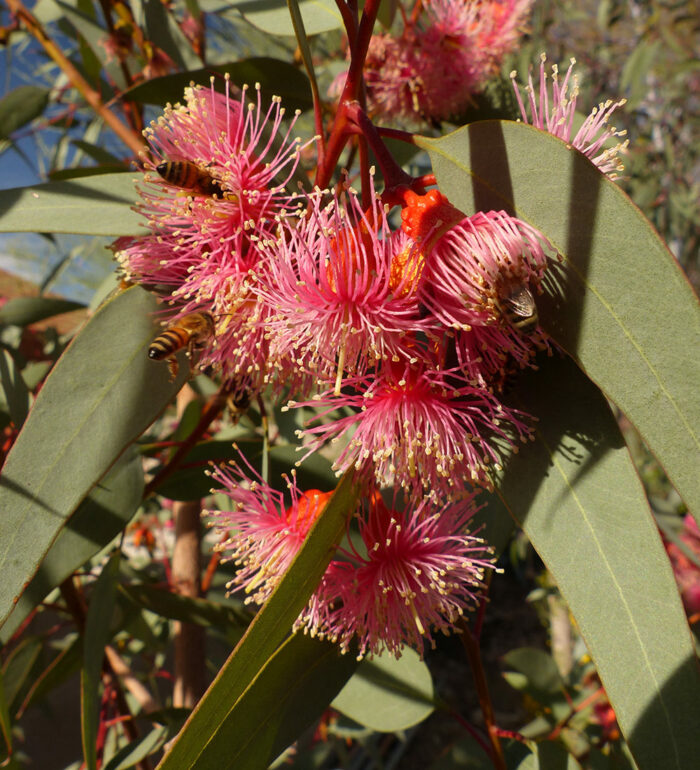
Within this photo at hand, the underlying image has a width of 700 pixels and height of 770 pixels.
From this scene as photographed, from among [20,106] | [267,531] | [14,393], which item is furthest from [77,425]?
Answer: [20,106]

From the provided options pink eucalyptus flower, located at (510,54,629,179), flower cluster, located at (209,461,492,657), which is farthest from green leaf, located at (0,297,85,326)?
pink eucalyptus flower, located at (510,54,629,179)

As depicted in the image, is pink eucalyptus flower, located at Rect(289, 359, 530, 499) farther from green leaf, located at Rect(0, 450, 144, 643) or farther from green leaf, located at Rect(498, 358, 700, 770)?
green leaf, located at Rect(0, 450, 144, 643)

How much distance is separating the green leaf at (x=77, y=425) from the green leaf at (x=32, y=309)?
0.70 meters

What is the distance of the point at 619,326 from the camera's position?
480 mm

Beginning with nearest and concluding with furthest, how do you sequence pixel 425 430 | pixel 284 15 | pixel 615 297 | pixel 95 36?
pixel 615 297, pixel 425 430, pixel 284 15, pixel 95 36

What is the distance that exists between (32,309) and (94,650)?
76cm

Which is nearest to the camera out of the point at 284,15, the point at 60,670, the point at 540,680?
the point at 284,15

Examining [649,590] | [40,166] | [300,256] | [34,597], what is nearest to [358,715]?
[34,597]

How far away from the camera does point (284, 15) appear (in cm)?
84

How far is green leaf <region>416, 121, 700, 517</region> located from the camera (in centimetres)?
45

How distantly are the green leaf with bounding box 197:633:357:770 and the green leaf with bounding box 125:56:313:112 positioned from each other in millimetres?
699

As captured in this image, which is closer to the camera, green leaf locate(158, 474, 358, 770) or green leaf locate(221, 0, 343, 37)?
green leaf locate(158, 474, 358, 770)

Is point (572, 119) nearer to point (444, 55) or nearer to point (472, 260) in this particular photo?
point (472, 260)

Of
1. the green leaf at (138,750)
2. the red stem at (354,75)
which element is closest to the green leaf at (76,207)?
the red stem at (354,75)
